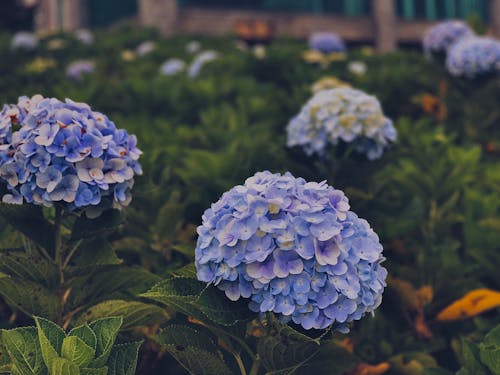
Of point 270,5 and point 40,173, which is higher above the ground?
point 40,173

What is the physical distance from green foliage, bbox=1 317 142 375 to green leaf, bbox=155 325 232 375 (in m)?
0.14

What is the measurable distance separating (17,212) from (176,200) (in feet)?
2.48

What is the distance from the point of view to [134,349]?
57.2 inches

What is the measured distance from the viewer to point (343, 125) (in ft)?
9.05

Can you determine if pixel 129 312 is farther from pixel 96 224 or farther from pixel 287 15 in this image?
pixel 287 15

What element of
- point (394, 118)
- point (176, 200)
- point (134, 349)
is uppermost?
point (134, 349)

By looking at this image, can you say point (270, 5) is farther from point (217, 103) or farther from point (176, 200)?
point (176, 200)

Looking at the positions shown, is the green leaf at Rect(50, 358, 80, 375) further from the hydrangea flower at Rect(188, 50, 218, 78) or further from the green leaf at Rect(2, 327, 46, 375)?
the hydrangea flower at Rect(188, 50, 218, 78)

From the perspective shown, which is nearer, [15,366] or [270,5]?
[15,366]

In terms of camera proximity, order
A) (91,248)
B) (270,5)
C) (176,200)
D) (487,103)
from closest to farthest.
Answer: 1. (91,248)
2. (176,200)
3. (487,103)
4. (270,5)

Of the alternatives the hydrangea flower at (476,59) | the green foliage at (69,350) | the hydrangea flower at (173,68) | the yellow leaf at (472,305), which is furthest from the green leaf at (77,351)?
the hydrangea flower at (173,68)

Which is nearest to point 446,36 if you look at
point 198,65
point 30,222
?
point 198,65

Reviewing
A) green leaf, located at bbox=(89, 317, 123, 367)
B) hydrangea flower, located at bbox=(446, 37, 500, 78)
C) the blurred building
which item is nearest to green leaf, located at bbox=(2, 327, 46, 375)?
green leaf, located at bbox=(89, 317, 123, 367)

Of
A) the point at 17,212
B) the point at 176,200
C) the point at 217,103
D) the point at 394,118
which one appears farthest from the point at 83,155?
the point at 394,118
